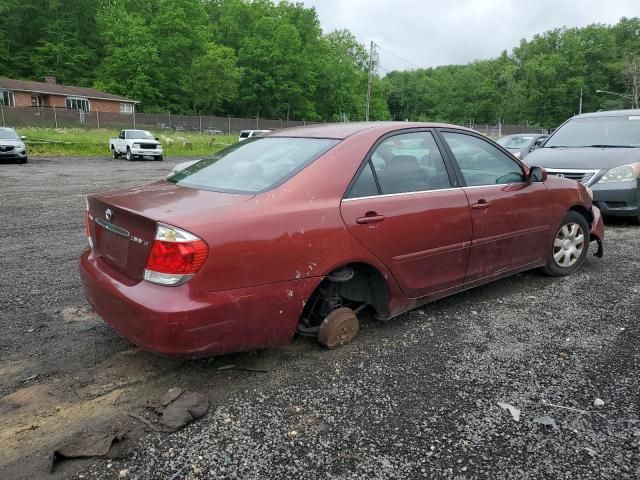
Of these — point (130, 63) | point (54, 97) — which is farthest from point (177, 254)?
point (130, 63)

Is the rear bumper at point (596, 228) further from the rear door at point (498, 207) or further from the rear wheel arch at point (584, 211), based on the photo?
the rear door at point (498, 207)

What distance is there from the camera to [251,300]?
282cm

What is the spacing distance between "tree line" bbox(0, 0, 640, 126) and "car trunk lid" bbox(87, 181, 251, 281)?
6256cm

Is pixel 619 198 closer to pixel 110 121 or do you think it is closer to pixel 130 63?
pixel 110 121

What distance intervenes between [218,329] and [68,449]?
0.89 metres

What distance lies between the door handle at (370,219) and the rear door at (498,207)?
3.25 ft

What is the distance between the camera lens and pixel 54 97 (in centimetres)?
5125

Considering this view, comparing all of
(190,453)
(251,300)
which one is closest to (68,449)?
(190,453)

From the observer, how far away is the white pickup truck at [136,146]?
2636cm

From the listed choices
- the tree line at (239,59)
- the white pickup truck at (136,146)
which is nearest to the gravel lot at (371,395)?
the white pickup truck at (136,146)

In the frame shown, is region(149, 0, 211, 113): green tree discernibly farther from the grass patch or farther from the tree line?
the grass patch

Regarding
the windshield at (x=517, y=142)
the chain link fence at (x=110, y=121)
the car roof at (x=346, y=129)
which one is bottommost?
the windshield at (x=517, y=142)

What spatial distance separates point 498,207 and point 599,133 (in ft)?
18.2

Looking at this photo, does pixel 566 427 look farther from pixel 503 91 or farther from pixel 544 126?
pixel 503 91
